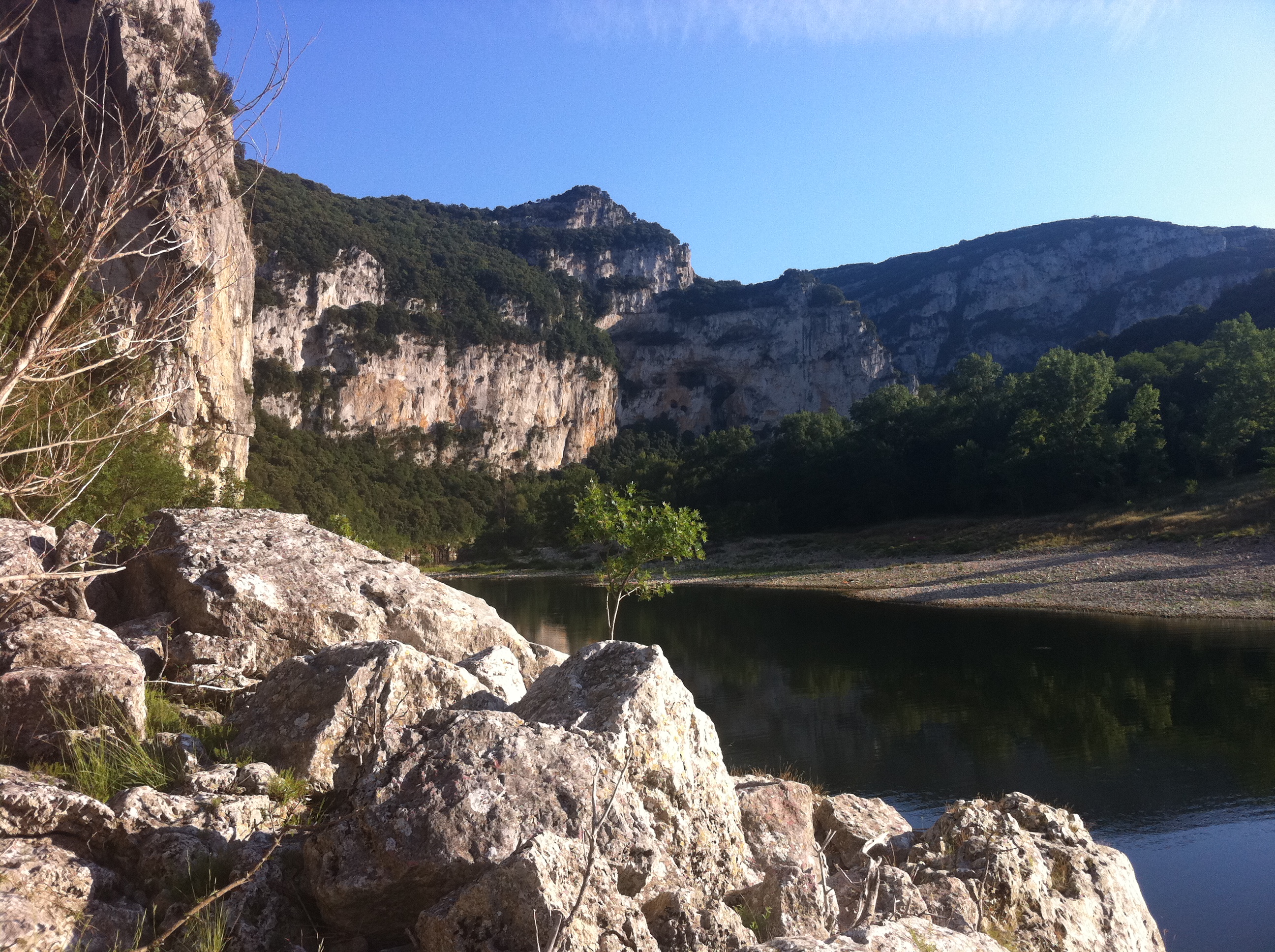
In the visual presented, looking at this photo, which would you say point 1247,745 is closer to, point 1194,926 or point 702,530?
point 1194,926

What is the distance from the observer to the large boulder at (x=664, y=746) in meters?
4.31

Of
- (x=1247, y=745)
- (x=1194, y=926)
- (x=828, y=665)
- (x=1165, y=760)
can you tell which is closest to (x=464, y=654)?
(x=1194, y=926)

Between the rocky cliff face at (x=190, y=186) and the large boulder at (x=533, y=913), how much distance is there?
81.4 inches

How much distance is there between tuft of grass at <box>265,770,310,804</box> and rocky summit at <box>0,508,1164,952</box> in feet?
0.07

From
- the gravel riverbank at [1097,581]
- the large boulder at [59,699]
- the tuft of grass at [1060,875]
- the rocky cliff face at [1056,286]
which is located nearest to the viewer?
the large boulder at [59,699]

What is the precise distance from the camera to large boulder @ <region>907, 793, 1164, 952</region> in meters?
5.34

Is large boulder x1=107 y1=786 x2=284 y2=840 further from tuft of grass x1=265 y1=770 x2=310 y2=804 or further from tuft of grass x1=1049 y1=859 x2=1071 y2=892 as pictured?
tuft of grass x1=1049 y1=859 x2=1071 y2=892

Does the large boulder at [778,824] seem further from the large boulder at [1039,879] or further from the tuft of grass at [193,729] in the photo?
the tuft of grass at [193,729]

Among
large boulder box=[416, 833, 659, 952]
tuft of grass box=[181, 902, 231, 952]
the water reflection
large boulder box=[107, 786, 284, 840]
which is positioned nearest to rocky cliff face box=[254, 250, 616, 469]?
the water reflection

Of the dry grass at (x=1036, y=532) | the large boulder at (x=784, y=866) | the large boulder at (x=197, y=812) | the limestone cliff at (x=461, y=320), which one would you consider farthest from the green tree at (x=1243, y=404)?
the limestone cliff at (x=461, y=320)

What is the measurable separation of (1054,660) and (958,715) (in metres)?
6.27

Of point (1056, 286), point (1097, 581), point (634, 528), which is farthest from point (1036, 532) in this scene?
point (1056, 286)

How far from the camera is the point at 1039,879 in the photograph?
564cm

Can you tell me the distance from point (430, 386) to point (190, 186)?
12045 cm
